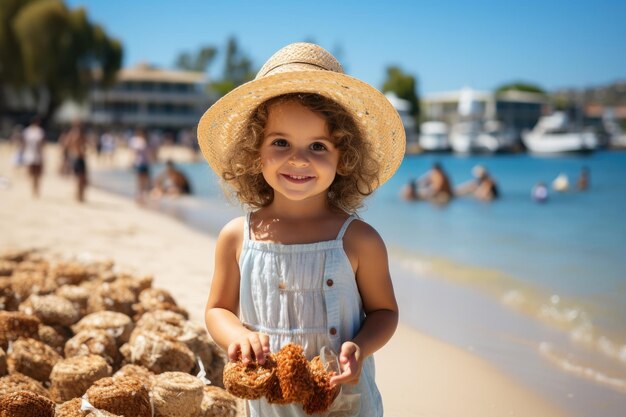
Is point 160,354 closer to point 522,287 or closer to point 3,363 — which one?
point 3,363

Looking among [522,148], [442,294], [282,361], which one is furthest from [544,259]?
[522,148]

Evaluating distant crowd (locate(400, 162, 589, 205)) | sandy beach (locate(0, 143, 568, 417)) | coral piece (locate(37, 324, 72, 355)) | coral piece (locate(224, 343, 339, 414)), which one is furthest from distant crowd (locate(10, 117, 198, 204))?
coral piece (locate(224, 343, 339, 414))

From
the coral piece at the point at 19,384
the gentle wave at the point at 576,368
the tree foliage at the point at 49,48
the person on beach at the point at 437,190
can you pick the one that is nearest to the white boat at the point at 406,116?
the tree foliage at the point at 49,48

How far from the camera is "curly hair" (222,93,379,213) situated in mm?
2080

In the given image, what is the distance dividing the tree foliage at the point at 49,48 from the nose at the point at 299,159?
4639cm

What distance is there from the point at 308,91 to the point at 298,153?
20cm

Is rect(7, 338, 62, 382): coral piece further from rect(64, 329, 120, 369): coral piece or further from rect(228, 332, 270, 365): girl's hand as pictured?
rect(228, 332, 270, 365): girl's hand

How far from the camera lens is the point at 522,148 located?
8319cm

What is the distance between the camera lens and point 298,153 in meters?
2.01

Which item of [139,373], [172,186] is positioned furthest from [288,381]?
[172,186]

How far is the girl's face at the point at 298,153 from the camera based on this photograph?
79.6 inches

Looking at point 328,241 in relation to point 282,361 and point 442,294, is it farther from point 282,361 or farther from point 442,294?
point 442,294

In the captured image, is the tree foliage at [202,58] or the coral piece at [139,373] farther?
the tree foliage at [202,58]

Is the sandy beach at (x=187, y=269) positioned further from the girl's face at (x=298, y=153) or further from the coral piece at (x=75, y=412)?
the girl's face at (x=298, y=153)
